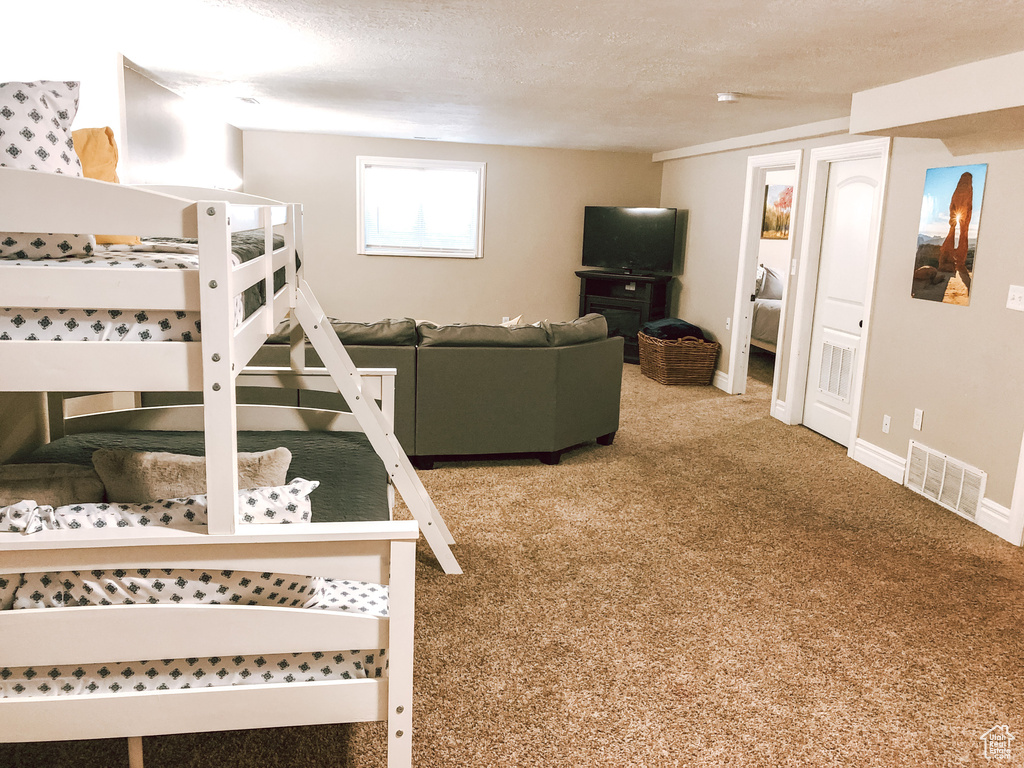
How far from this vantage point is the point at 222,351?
135cm

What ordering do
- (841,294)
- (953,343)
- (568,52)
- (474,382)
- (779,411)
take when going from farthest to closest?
→ (779,411) → (841,294) → (474,382) → (953,343) → (568,52)

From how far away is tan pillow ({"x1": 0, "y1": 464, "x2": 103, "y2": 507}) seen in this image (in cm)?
158

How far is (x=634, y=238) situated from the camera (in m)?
7.63

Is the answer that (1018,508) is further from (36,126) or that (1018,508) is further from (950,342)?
(36,126)

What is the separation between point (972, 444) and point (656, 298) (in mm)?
4094

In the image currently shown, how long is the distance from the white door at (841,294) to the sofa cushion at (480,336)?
211 cm

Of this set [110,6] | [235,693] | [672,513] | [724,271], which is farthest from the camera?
[724,271]

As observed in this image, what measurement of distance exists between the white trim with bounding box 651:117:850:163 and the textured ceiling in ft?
0.22

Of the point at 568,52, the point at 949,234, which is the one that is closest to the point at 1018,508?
the point at 949,234

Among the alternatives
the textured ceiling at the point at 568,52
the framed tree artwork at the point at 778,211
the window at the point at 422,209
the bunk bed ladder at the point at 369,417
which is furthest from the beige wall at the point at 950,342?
the window at the point at 422,209

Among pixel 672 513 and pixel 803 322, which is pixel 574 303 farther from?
pixel 672 513

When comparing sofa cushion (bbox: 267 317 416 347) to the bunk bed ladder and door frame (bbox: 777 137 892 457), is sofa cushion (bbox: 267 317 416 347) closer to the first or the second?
the bunk bed ladder

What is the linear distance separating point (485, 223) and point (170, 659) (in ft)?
22.5

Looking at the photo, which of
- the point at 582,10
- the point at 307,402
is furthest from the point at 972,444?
the point at 307,402
